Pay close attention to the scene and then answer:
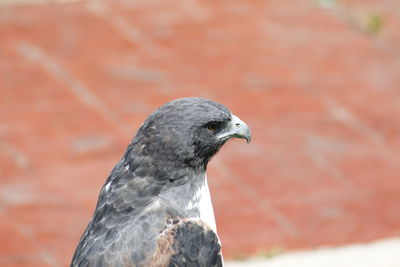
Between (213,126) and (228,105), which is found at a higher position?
(228,105)

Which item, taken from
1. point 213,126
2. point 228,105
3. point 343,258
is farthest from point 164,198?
point 228,105

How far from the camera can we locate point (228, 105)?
382 inches

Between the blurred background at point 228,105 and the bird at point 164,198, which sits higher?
the blurred background at point 228,105

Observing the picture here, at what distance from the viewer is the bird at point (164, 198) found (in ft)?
15.0

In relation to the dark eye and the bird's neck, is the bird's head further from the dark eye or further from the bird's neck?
the bird's neck

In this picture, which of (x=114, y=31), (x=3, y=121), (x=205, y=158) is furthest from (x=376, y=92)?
(x=205, y=158)

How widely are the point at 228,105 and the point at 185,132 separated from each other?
4.97m

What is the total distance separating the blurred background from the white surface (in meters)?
0.11

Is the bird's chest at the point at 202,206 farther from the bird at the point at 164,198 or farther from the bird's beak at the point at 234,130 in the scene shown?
the bird's beak at the point at 234,130

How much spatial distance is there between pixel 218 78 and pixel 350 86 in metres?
1.34

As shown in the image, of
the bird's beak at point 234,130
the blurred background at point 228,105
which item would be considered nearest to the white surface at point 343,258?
the blurred background at point 228,105

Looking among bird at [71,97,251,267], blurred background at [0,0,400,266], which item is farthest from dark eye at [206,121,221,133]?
blurred background at [0,0,400,266]

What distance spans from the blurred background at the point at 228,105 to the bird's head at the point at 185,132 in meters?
3.08

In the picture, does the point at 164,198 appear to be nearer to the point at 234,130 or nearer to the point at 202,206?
the point at 202,206
